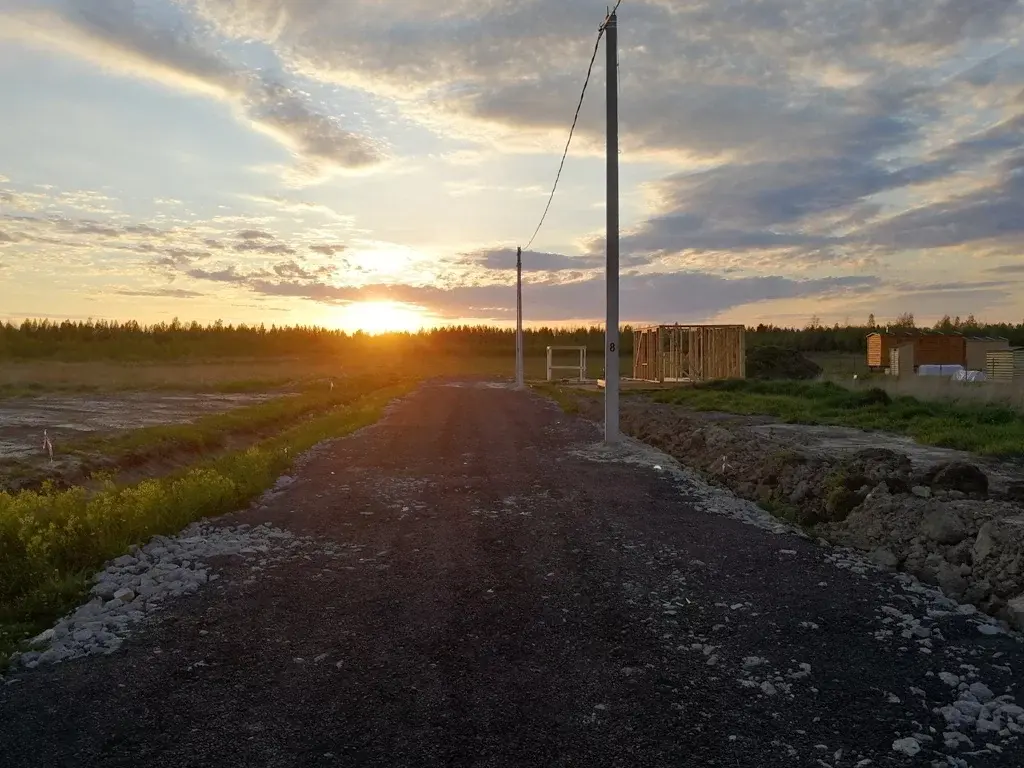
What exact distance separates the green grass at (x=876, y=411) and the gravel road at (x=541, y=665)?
917 cm

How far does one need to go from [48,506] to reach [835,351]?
265 feet

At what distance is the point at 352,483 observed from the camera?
10820 millimetres

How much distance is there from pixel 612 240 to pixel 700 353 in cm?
2039

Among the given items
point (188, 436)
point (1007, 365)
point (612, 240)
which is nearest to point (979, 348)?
point (1007, 365)

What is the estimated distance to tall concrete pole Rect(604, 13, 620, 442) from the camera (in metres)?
14.9

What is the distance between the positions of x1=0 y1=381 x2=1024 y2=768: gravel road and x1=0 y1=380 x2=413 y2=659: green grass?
1020 mm

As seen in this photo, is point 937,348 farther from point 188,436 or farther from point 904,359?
point 188,436

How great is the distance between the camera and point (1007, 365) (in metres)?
33.5

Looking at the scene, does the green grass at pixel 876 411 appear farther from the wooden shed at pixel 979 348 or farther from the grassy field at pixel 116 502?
→ the wooden shed at pixel 979 348

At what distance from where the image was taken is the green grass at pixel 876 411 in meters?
14.6

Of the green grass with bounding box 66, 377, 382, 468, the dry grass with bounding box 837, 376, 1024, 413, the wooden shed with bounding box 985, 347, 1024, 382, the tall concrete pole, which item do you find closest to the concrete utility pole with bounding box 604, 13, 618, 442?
the tall concrete pole

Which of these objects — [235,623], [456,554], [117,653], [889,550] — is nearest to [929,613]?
[889,550]

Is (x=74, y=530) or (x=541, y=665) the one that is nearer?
(x=541, y=665)

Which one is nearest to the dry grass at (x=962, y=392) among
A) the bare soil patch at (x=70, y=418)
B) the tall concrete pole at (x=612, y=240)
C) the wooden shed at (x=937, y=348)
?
the tall concrete pole at (x=612, y=240)
